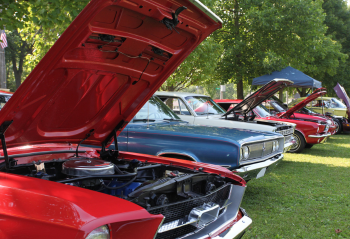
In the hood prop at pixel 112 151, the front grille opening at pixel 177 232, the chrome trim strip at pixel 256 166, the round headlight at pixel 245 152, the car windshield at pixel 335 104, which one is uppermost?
the car windshield at pixel 335 104

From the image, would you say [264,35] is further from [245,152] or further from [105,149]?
[105,149]

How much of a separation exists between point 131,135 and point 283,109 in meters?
8.71

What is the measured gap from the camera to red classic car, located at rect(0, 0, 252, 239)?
1.50m

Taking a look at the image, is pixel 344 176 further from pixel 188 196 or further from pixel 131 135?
pixel 188 196

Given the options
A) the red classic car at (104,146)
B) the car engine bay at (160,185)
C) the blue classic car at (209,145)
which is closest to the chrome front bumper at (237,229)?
the red classic car at (104,146)

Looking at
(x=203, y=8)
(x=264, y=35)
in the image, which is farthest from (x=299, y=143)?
(x=264, y=35)

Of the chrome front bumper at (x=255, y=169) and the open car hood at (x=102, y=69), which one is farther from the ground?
the open car hood at (x=102, y=69)

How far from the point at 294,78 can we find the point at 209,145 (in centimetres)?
1220

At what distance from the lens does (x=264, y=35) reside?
16.0 m

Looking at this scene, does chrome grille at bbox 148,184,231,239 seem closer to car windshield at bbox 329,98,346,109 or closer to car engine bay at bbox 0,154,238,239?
car engine bay at bbox 0,154,238,239

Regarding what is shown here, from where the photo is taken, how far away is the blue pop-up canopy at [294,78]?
1400 centimetres

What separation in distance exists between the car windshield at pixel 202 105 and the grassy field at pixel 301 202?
203cm

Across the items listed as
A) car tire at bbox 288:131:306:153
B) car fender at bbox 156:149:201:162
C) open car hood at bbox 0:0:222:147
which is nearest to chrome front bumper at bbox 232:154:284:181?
car fender at bbox 156:149:201:162

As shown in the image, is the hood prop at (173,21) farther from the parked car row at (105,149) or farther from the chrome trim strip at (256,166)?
the chrome trim strip at (256,166)
